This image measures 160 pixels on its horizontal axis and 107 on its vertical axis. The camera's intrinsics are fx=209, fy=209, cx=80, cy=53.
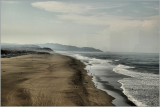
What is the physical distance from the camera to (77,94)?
61.7 ft

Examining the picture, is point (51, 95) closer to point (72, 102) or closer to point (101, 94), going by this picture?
point (72, 102)

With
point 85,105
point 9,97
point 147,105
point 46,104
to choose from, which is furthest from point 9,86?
point 147,105

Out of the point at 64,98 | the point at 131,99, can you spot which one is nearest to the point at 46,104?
the point at 64,98

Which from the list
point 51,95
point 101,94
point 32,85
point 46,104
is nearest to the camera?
point 46,104

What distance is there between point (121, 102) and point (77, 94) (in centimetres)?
393

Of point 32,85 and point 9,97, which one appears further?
point 32,85

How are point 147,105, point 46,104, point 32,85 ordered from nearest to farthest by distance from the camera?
1. point 46,104
2. point 147,105
3. point 32,85

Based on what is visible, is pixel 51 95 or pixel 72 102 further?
pixel 51 95

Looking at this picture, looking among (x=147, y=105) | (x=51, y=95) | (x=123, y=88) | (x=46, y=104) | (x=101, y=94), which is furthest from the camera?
(x=123, y=88)

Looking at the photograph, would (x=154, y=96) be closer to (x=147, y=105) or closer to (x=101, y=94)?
(x=147, y=105)

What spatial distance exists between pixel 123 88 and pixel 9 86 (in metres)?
12.1

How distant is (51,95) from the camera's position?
18219mm

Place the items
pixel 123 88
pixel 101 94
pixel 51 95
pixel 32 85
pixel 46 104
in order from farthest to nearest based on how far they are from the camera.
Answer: pixel 123 88, pixel 32 85, pixel 101 94, pixel 51 95, pixel 46 104

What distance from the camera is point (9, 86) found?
20734 mm
